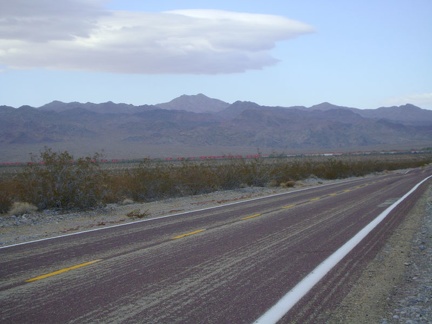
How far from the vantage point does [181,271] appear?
349 inches

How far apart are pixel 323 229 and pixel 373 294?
236 inches

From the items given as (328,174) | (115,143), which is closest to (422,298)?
(328,174)

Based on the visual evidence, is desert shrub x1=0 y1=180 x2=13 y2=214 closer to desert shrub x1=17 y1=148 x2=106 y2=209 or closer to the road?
desert shrub x1=17 y1=148 x2=106 y2=209

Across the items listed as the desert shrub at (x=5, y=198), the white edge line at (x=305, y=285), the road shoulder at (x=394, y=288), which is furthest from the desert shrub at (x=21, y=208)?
the road shoulder at (x=394, y=288)

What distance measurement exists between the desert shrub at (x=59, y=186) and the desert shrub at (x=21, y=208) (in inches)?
17.5

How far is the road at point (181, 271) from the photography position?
22.3 feet

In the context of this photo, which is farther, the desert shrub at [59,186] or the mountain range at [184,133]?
the mountain range at [184,133]

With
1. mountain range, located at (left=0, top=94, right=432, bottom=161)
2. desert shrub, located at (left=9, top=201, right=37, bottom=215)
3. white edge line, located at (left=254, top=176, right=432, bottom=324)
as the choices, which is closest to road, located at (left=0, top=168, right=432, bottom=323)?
white edge line, located at (left=254, top=176, right=432, bottom=324)

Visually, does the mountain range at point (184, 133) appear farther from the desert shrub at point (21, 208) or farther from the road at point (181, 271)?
the road at point (181, 271)

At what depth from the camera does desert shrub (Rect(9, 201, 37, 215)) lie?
20000 millimetres

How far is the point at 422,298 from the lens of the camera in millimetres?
7555

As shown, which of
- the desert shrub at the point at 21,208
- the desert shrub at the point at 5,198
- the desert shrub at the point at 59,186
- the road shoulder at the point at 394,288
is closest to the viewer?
the road shoulder at the point at 394,288

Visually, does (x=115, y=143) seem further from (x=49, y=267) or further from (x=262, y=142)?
(x=49, y=267)

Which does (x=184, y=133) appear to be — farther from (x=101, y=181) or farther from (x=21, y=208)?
(x=21, y=208)
